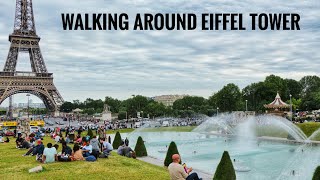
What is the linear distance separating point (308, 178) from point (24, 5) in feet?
348

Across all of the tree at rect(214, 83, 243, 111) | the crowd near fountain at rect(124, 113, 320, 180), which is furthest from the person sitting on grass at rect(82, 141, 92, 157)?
the tree at rect(214, 83, 243, 111)

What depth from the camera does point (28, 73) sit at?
106812 millimetres

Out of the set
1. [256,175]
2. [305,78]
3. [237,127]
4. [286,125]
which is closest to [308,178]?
[256,175]

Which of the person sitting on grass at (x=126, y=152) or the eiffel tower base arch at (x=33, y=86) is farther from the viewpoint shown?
the eiffel tower base arch at (x=33, y=86)

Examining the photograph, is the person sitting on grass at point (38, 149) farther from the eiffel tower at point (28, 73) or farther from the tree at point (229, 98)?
the tree at point (229, 98)

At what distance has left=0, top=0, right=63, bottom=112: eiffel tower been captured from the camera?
341ft

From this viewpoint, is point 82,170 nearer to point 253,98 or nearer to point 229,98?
A: point 229,98

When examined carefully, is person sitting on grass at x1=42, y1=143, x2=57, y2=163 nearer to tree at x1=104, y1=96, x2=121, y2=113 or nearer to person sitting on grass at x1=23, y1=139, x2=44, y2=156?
person sitting on grass at x1=23, y1=139, x2=44, y2=156

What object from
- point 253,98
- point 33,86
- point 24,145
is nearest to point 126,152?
point 24,145

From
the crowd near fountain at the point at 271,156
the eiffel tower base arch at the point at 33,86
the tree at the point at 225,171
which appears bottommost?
the crowd near fountain at the point at 271,156

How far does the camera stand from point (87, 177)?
15.8 metres

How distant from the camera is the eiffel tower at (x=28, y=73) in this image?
341ft

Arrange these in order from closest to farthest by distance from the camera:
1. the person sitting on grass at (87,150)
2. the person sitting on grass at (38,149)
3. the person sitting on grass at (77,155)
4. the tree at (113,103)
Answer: the person sitting on grass at (77,155)
the person sitting on grass at (87,150)
the person sitting on grass at (38,149)
the tree at (113,103)

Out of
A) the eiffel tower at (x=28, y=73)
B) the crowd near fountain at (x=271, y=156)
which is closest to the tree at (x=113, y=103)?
the eiffel tower at (x=28, y=73)
